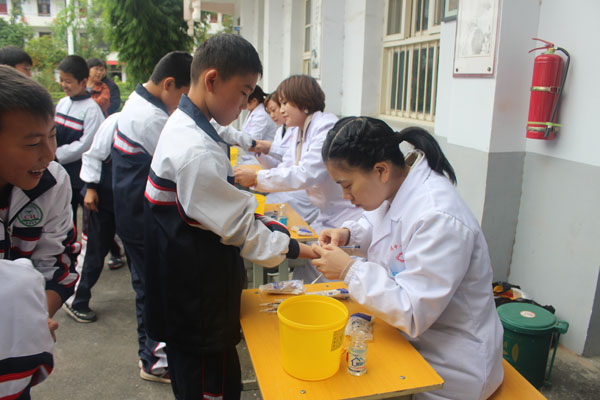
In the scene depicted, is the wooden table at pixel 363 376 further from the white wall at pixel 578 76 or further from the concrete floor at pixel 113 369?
the white wall at pixel 578 76

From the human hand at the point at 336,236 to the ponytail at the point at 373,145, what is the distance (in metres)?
0.48

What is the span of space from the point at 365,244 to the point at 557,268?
58.6 inches

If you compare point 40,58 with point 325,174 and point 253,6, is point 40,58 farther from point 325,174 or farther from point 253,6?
point 325,174

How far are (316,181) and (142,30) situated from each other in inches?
299

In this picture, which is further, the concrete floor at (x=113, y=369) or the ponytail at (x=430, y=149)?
the concrete floor at (x=113, y=369)

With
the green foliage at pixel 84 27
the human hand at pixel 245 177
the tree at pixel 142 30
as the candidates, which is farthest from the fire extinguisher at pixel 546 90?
the green foliage at pixel 84 27

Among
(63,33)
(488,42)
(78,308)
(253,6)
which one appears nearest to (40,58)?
(63,33)

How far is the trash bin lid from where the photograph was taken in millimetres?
2459

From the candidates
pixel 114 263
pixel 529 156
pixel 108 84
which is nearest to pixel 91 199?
pixel 114 263

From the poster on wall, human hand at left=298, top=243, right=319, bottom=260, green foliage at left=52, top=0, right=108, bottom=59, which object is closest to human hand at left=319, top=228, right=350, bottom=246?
human hand at left=298, top=243, right=319, bottom=260

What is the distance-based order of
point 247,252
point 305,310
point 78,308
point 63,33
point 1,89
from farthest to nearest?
point 63,33, point 78,308, point 247,252, point 305,310, point 1,89

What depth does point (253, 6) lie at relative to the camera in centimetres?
1098

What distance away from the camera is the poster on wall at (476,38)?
9.41ft

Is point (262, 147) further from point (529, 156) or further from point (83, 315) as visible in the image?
point (529, 156)
